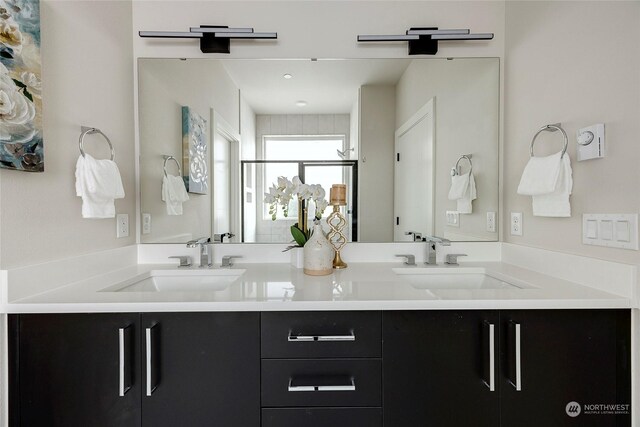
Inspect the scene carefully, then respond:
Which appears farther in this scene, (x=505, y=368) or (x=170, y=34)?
(x=170, y=34)

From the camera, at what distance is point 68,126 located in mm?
1207

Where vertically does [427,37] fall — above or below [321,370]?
above

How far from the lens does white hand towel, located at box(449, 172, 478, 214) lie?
5.54ft

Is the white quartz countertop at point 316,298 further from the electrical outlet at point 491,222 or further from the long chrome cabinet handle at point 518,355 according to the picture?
the electrical outlet at point 491,222

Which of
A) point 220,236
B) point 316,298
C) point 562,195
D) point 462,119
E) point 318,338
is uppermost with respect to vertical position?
point 462,119

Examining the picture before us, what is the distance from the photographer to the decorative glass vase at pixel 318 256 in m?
1.39

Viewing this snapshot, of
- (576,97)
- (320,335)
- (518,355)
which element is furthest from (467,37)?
(320,335)

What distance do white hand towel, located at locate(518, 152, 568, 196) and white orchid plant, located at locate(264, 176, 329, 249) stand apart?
86cm

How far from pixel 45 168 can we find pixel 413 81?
1677mm

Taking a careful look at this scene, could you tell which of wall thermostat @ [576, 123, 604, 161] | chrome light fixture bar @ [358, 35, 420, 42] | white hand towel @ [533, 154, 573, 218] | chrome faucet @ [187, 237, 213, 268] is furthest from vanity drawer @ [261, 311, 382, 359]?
chrome light fixture bar @ [358, 35, 420, 42]

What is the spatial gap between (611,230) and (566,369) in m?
0.48

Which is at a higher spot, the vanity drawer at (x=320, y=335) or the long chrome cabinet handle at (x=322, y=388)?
the vanity drawer at (x=320, y=335)

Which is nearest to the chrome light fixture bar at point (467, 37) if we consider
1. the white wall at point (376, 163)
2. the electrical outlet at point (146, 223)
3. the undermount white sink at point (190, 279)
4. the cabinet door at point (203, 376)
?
the white wall at point (376, 163)

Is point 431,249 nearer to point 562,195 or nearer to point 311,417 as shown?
point 562,195
